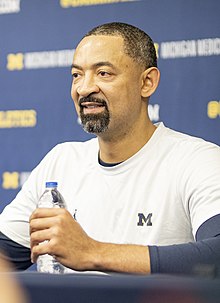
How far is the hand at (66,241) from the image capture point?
116 cm

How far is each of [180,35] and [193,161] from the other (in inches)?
44.2

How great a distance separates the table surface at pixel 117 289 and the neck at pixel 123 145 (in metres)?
1.12

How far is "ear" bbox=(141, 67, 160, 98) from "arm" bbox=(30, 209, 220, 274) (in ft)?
2.12

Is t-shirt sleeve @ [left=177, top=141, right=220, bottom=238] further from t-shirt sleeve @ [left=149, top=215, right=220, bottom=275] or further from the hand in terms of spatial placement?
the hand

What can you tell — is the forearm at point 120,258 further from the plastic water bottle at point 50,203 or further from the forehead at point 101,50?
the forehead at point 101,50

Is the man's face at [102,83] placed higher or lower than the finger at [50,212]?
higher

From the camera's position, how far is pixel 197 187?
1494mm

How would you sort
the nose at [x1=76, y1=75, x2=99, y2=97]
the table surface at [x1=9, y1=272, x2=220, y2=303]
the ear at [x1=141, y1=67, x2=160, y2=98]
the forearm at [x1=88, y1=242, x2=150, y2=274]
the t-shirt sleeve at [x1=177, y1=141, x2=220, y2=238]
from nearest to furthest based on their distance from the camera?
the table surface at [x1=9, y1=272, x2=220, y2=303] → the forearm at [x1=88, y1=242, x2=150, y2=274] → the t-shirt sleeve at [x1=177, y1=141, x2=220, y2=238] → the nose at [x1=76, y1=75, x2=99, y2=97] → the ear at [x1=141, y1=67, x2=160, y2=98]

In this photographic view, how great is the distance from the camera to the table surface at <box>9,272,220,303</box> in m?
0.59

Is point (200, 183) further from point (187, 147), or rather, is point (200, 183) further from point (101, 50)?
point (101, 50)

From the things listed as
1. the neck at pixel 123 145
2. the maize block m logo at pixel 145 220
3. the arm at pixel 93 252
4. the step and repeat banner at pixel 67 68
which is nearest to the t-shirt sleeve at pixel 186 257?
the arm at pixel 93 252

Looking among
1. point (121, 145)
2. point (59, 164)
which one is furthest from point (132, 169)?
point (59, 164)

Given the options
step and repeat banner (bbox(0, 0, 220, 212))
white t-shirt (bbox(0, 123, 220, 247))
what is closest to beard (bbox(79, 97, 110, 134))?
white t-shirt (bbox(0, 123, 220, 247))

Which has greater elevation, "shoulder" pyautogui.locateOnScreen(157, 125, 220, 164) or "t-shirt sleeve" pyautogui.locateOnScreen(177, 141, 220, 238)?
"shoulder" pyautogui.locateOnScreen(157, 125, 220, 164)
